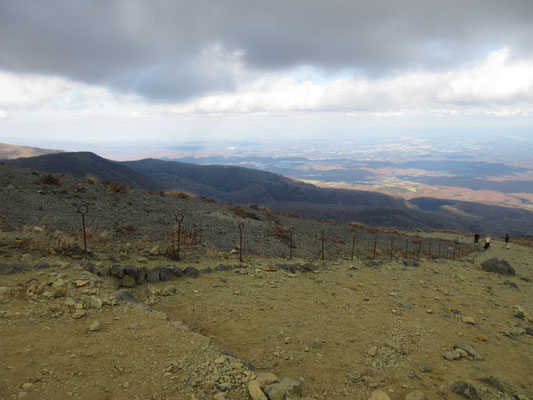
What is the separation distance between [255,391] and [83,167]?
95.9m

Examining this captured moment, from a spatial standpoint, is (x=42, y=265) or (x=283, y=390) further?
(x=42, y=265)

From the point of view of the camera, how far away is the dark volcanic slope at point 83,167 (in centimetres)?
7406

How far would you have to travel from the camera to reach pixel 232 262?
10.5m

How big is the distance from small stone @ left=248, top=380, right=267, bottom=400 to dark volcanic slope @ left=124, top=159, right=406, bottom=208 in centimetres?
11263

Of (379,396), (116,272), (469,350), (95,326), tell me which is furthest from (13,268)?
(469,350)

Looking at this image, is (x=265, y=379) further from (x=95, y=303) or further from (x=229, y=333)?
(x=95, y=303)

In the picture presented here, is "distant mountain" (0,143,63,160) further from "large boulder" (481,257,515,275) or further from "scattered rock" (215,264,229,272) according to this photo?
"large boulder" (481,257,515,275)

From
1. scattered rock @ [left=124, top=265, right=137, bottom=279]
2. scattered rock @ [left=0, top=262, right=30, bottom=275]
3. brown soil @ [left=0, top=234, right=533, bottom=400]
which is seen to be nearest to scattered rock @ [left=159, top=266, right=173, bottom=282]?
brown soil @ [left=0, top=234, right=533, bottom=400]

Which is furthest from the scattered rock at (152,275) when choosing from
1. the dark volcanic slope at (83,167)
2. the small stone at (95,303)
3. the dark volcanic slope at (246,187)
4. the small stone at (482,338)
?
the dark volcanic slope at (246,187)

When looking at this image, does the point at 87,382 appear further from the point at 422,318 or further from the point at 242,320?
the point at 422,318

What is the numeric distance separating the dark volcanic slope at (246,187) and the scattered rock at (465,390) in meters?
113

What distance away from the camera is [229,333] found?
5.98 meters

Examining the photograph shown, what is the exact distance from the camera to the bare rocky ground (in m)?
4.12

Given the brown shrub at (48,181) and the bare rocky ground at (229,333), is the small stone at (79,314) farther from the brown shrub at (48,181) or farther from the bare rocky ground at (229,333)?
the brown shrub at (48,181)
